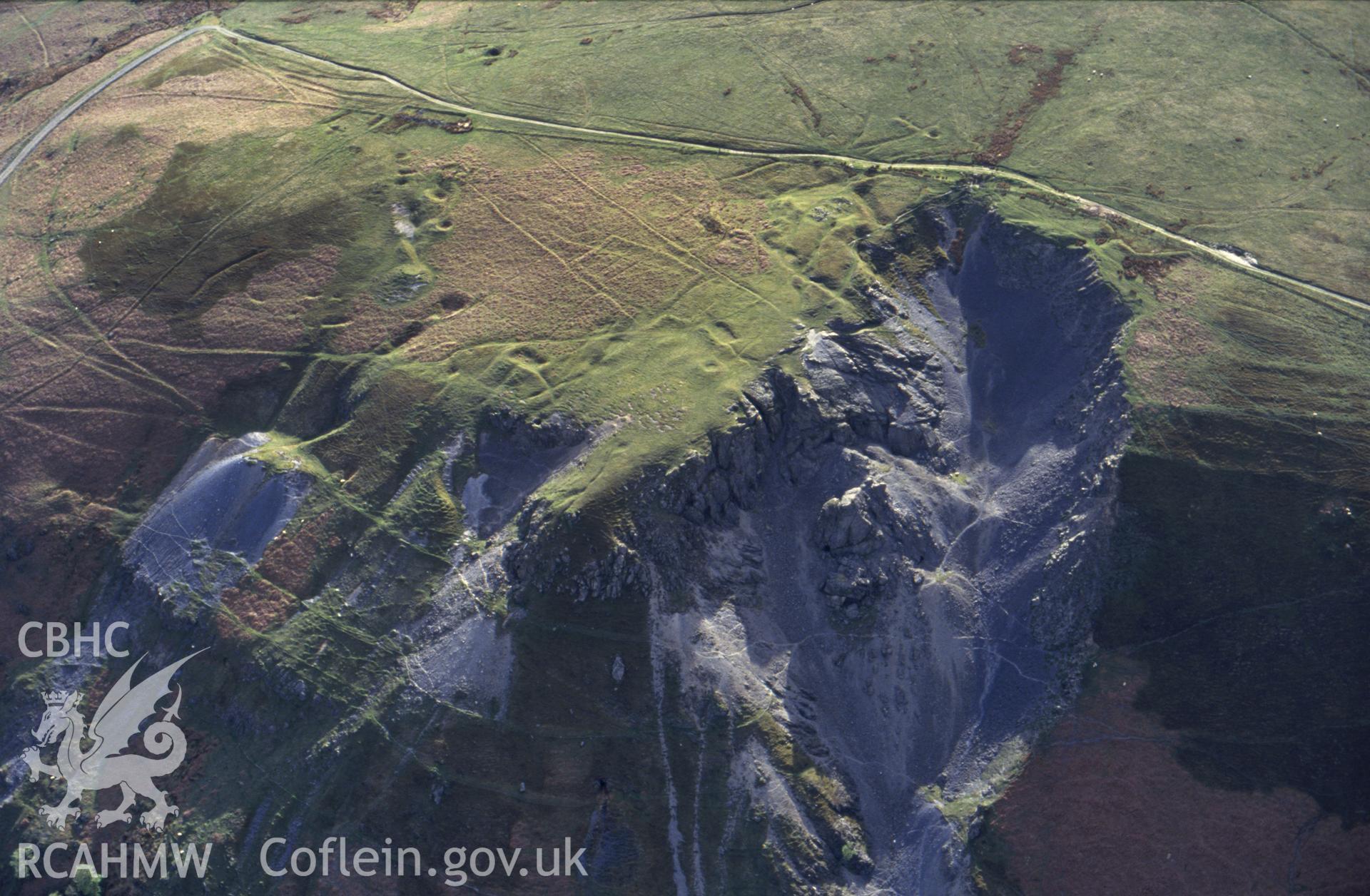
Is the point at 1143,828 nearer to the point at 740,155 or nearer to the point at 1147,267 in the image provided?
the point at 1147,267

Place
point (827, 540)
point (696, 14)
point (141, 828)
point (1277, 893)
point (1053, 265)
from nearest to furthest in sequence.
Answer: point (1277, 893) → point (141, 828) → point (827, 540) → point (1053, 265) → point (696, 14)

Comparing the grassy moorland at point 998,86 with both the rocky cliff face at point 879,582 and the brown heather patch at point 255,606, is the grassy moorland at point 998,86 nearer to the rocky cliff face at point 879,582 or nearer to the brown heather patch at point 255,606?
the rocky cliff face at point 879,582

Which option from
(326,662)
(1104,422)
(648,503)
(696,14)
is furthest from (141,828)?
(696,14)

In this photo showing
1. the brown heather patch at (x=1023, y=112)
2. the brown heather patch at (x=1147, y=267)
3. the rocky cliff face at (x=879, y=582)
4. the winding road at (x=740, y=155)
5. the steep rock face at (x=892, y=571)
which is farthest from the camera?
the brown heather patch at (x=1023, y=112)

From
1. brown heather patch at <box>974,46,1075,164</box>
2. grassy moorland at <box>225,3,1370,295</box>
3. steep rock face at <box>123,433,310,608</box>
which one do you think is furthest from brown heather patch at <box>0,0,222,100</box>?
brown heather patch at <box>974,46,1075,164</box>

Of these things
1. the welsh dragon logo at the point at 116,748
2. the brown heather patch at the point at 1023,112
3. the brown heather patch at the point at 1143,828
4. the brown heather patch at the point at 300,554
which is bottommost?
the brown heather patch at the point at 1143,828

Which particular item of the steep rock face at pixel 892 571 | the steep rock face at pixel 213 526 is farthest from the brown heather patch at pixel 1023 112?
the steep rock face at pixel 213 526

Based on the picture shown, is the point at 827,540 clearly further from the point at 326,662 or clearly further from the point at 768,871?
the point at 326,662
